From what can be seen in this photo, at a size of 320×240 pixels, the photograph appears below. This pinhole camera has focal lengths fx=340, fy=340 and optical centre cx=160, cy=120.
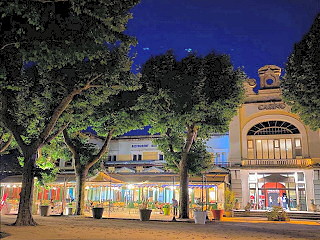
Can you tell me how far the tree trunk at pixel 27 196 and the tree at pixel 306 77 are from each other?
11.4 metres

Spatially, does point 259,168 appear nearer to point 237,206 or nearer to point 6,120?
point 237,206

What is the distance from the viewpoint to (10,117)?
14.5 meters

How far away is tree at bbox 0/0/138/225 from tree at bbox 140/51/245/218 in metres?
3.54

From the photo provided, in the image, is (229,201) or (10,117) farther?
(229,201)

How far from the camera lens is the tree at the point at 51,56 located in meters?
9.91

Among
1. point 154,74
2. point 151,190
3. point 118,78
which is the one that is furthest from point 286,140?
point 118,78

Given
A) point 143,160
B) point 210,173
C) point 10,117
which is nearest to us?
point 10,117

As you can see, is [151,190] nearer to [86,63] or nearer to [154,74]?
[154,74]

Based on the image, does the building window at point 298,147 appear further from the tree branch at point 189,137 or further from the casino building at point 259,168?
the tree branch at point 189,137

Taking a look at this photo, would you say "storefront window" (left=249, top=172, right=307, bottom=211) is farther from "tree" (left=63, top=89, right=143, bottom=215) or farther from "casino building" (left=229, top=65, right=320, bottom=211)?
"tree" (left=63, top=89, right=143, bottom=215)

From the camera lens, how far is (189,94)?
18.6 m

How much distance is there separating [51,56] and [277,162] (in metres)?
24.7

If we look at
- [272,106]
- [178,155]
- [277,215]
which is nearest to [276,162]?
[272,106]

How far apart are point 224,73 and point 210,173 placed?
11676 mm
